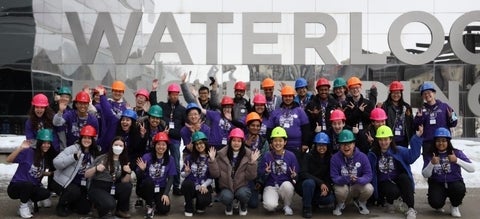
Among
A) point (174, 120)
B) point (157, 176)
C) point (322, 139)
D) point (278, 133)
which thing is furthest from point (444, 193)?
point (174, 120)

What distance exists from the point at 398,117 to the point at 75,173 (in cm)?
468

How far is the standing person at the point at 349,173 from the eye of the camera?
6398 mm

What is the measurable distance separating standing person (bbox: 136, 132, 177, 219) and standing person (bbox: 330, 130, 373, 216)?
2.25 m

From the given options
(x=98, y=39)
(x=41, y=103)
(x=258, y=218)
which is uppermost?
(x=98, y=39)

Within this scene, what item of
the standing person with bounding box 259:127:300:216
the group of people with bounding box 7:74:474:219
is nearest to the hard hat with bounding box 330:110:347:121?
the group of people with bounding box 7:74:474:219

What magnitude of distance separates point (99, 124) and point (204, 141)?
1.75 m

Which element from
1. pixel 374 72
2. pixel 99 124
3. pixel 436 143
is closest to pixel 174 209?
pixel 99 124

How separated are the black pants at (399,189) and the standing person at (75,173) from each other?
13.2ft

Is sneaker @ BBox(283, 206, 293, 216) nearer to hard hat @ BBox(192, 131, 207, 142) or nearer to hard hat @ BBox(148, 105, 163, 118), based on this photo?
hard hat @ BBox(192, 131, 207, 142)

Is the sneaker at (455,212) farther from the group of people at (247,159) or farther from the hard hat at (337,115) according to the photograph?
the hard hat at (337,115)

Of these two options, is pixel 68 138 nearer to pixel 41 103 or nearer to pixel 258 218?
pixel 41 103

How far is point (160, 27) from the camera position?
14789mm

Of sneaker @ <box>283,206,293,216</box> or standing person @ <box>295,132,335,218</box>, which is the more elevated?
standing person @ <box>295,132,335,218</box>

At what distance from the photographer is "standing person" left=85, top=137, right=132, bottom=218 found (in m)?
6.27
